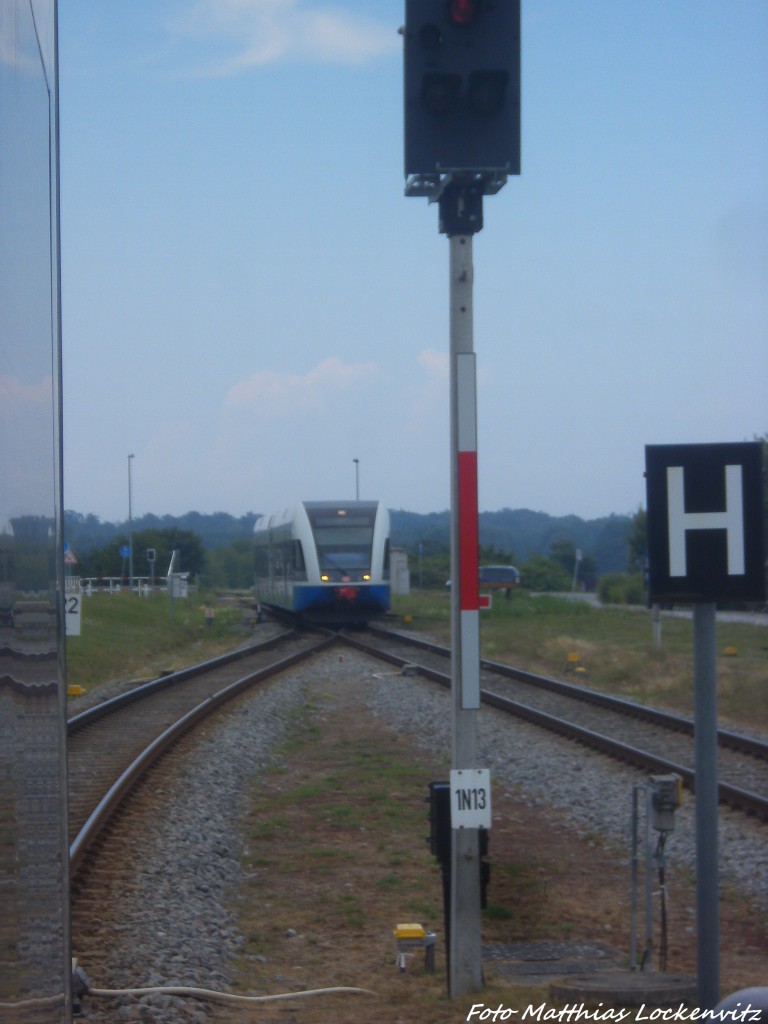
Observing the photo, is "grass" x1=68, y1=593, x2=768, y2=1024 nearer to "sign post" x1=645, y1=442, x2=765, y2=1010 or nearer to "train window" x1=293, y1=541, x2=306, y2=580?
"sign post" x1=645, y1=442, x2=765, y2=1010

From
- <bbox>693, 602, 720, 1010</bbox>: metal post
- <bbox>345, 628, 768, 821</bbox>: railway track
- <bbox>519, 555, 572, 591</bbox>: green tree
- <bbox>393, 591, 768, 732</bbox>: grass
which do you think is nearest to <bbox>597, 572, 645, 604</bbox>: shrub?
<bbox>519, 555, 572, 591</bbox>: green tree

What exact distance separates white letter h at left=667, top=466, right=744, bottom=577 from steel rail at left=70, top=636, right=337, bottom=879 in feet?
18.1

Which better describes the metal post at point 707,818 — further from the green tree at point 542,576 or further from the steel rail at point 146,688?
the green tree at point 542,576

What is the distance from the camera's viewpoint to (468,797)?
5.74 m

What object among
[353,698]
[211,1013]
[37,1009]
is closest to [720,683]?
[353,698]

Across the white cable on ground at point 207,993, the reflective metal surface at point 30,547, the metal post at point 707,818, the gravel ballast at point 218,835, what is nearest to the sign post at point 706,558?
the metal post at point 707,818

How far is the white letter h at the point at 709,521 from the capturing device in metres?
3.26

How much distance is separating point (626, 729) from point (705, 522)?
38.9ft

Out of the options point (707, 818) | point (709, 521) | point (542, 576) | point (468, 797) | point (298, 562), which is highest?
point (709, 521)

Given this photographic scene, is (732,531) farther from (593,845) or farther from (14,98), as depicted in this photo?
(593,845)

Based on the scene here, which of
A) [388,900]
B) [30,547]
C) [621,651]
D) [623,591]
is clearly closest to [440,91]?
[30,547]

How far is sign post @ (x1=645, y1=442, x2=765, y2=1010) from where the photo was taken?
3.24m

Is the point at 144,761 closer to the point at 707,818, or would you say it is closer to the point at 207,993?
the point at 207,993

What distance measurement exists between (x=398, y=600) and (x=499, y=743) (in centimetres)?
3694
